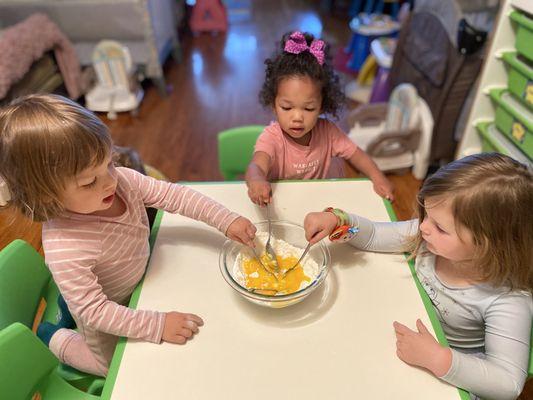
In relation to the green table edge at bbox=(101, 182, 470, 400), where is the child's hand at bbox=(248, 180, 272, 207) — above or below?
above

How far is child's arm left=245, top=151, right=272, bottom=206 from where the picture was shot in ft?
3.49

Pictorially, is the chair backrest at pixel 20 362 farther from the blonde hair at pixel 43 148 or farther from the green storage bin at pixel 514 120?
the green storage bin at pixel 514 120

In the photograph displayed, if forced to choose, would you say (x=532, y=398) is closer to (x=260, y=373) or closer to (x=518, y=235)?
(x=518, y=235)

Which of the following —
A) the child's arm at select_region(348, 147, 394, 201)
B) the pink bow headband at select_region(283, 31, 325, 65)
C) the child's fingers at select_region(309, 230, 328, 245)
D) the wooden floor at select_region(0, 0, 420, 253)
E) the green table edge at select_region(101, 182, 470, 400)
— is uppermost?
the pink bow headband at select_region(283, 31, 325, 65)

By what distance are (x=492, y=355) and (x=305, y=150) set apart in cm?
75

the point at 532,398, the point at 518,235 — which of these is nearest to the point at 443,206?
the point at 518,235

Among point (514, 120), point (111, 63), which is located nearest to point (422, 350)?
point (514, 120)

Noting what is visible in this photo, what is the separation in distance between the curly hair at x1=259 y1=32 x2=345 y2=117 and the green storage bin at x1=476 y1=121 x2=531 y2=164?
901 millimetres

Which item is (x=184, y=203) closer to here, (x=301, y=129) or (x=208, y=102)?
(x=301, y=129)

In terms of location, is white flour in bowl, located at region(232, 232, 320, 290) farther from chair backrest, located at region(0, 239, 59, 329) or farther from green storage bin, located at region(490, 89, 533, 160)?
green storage bin, located at region(490, 89, 533, 160)

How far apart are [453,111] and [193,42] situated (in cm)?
270

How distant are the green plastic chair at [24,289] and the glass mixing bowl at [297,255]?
0.40 m

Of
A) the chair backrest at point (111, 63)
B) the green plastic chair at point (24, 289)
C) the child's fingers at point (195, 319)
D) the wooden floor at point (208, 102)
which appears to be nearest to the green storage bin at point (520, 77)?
the wooden floor at point (208, 102)

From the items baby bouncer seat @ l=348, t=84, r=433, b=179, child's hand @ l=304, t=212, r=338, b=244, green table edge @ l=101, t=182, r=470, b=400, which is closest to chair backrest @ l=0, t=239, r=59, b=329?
green table edge @ l=101, t=182, r=470, b=400
